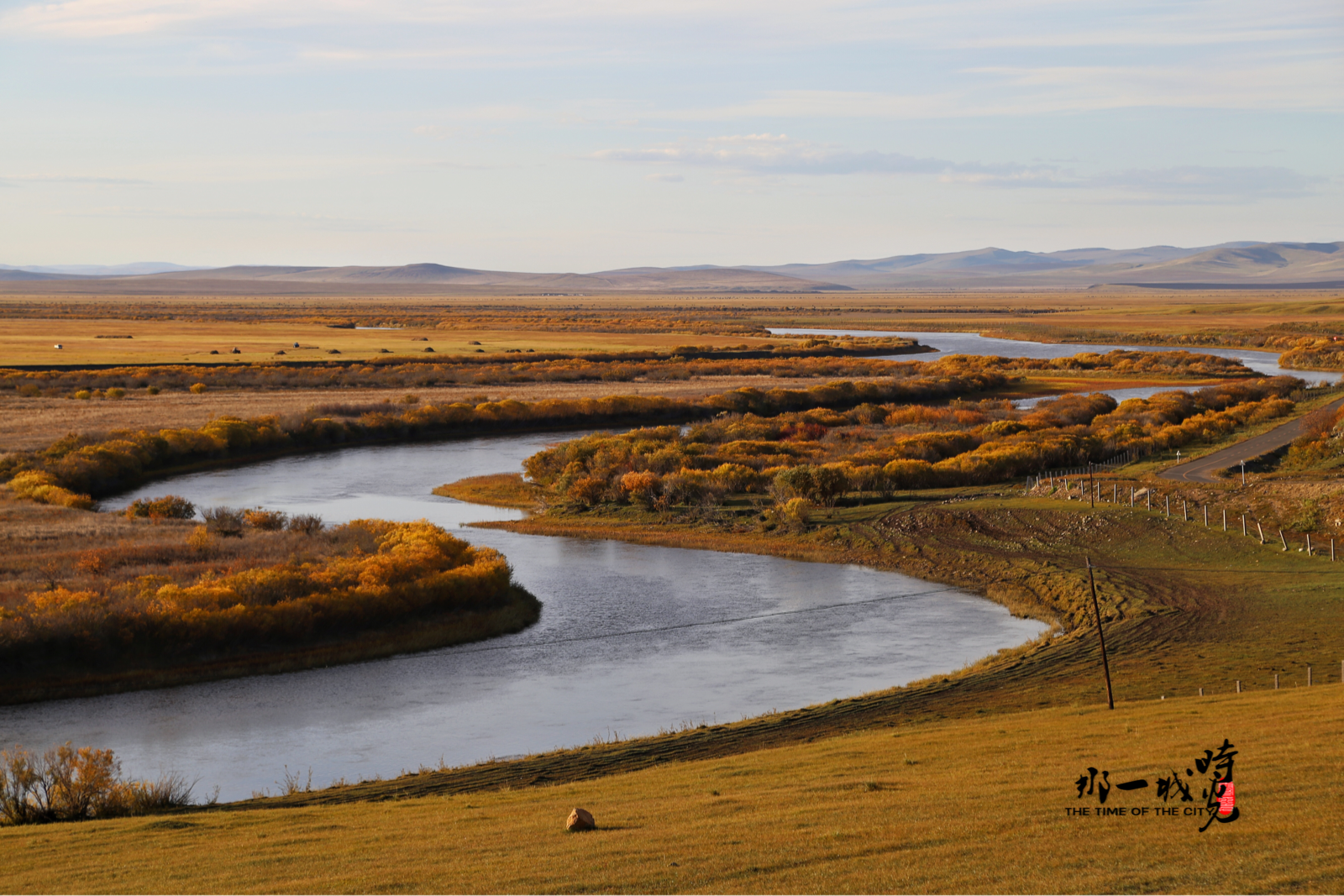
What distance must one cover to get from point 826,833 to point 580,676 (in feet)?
51.3

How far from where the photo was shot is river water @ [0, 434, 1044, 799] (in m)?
22.0

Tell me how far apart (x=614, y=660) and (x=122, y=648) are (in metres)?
11.0

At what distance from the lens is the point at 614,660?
92.7ft

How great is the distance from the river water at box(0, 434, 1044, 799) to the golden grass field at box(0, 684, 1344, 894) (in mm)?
4850

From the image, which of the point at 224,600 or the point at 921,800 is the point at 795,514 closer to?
the point at 224,600

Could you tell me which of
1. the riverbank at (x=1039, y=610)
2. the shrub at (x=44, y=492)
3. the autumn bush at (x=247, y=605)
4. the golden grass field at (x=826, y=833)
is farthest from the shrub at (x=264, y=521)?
the golden grass field at (x=826, y=833)

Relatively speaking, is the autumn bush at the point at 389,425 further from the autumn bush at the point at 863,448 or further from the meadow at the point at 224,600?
the meadow at the point at 224,600

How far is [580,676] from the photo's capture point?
88.8 feet

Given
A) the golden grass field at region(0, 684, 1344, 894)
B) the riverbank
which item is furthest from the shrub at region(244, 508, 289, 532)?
the golden grass field at region(0, 684, 1344, 894)

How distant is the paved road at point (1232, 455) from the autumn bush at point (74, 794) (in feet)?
131

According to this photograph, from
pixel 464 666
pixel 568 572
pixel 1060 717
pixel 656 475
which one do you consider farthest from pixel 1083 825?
pixel 656 475

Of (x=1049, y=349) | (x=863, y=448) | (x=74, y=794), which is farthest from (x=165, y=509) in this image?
(x=1049, y=349)

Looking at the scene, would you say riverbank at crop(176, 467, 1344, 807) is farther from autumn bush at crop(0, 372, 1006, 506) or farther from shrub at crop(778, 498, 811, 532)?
autumn bush at crop(0, 372, 1006, 506)

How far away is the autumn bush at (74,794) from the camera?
16094 mm
